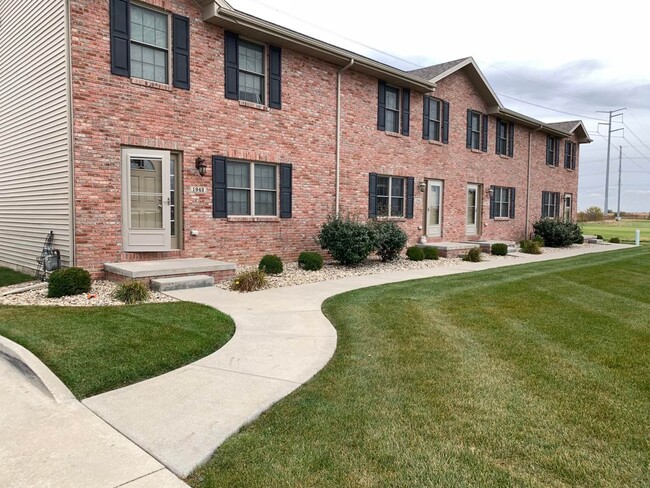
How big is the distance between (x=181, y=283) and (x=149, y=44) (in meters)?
5.05

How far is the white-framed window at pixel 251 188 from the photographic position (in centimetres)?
1109

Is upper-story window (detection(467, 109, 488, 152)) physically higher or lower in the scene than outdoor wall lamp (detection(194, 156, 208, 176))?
higher

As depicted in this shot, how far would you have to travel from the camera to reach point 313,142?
12625 mm

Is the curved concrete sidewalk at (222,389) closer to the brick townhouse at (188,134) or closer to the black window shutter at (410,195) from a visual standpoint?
the brick townhouse at (188,134)

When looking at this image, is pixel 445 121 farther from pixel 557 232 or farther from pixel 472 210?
pixel 557 232

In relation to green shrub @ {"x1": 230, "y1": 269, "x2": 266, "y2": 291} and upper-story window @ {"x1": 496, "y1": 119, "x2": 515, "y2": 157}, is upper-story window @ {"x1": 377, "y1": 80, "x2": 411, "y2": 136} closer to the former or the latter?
upper-story window @ {"x1": 496, "y1": 119, "x2": 515, "y2": 157}

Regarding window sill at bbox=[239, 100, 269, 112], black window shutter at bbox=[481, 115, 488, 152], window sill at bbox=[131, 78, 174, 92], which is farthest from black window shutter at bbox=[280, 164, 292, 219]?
black window shutter at bbox=[481, 115, 488, 152]

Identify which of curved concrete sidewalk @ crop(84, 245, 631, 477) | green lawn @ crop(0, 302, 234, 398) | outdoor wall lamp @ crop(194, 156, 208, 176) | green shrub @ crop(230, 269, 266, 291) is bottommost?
curved concrete sidewalk @ crop(84, 245, 631, 477)

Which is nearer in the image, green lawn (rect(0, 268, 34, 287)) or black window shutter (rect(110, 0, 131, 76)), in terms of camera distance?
black window shutter (rect(110, 0, 131, 76))

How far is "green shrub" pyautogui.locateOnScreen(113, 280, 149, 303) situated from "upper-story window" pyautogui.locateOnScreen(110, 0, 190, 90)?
4397 mm

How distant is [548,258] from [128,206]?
44.2ft

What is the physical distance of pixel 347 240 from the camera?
38.0ft

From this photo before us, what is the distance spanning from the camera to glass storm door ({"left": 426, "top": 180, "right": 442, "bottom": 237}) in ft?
55.0

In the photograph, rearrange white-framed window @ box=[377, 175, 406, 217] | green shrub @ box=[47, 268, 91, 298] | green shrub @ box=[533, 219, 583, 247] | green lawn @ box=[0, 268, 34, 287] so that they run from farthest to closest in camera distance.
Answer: green shrub @ box=[533, 219, 583, 247] < white-framed window @ box=[377, 175, 406, 217] < green lawn @ box=[0, 268, 34, 287] < green shrub @ box=[47, 268, 91, 298]
